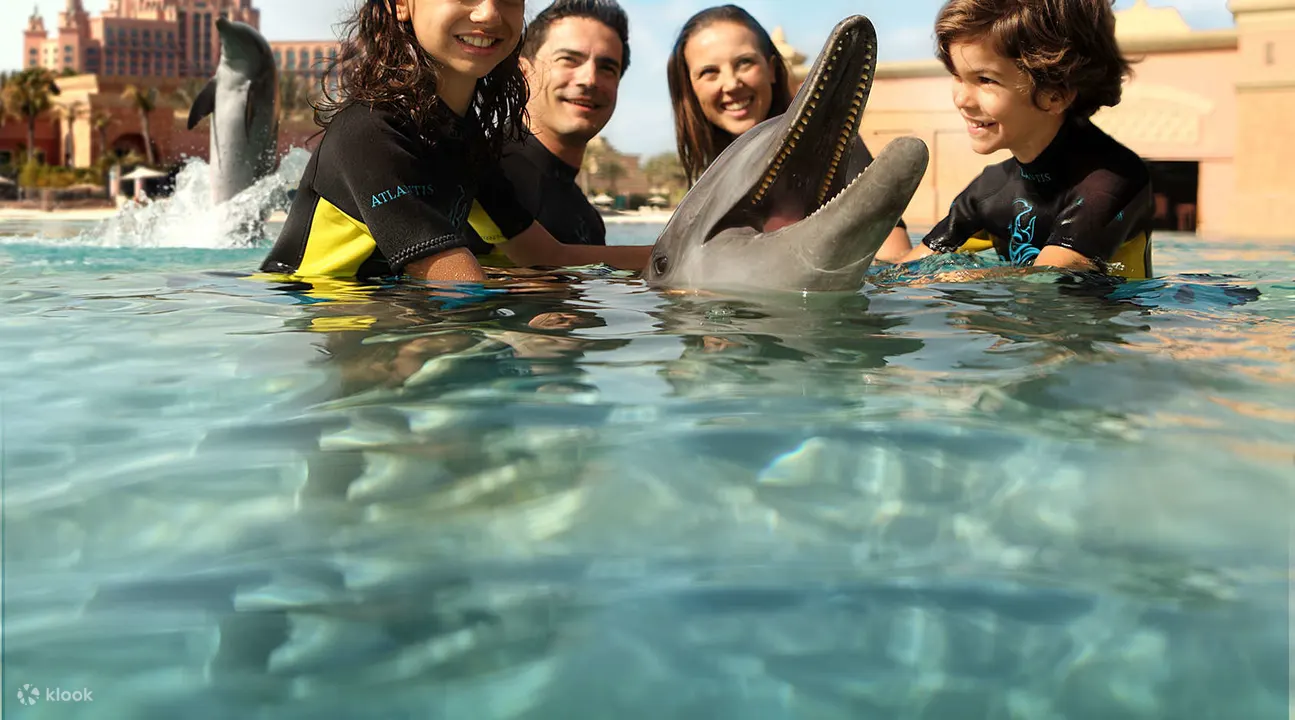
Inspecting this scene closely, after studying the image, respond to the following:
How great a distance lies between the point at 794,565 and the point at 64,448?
129 cm

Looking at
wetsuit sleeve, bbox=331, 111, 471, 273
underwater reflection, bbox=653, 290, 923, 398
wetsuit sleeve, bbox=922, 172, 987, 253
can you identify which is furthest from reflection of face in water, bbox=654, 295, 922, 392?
wetsuit sleeve, bbox=922, 172, 987, 253

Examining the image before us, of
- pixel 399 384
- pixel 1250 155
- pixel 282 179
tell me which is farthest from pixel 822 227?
pixel 1250 155

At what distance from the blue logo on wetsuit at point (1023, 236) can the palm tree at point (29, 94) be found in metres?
50.2

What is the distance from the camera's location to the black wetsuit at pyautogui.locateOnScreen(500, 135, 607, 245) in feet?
17.4

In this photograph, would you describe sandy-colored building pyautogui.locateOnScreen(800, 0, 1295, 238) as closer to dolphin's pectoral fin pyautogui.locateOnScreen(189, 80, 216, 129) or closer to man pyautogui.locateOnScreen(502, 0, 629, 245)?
dolphin's pectoral fin pyautogui.locateOnScreen(189, 80, 216, 129)

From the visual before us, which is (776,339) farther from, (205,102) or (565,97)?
(205,102)

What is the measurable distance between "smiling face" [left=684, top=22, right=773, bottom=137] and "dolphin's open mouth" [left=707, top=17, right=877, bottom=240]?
6.92 feet

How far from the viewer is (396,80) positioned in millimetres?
3762

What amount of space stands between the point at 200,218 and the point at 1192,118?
14652mm

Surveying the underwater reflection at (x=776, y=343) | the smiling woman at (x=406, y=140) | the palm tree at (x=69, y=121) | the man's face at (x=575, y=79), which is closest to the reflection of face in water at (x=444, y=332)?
the smiling woman at (x=406, y=140)

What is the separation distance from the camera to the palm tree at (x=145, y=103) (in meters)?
49.1

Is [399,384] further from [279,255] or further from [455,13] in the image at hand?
[279,255]

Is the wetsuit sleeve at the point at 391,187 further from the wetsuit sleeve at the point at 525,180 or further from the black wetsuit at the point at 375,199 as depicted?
the wetsuit sleeve at the point at 525,180

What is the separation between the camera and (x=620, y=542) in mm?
1493
